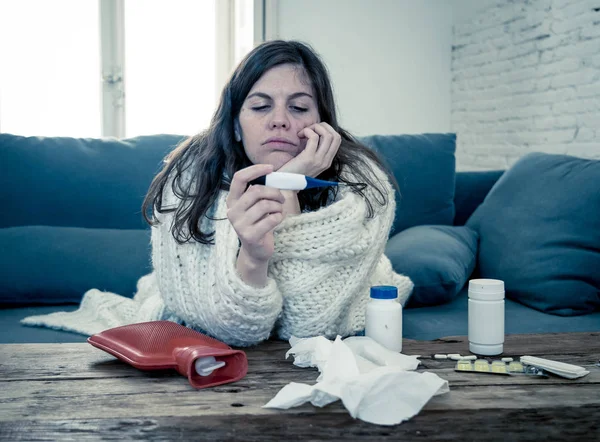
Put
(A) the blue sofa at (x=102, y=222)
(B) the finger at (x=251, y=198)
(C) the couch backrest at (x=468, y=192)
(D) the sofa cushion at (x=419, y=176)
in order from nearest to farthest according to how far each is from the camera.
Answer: (B) the finger at (x=251, y=198) < (A) the blue sofa at (x=102, y=222) < (D) the sofa cushion at (x=419, y=176) < (C) the couch backrest at (x=468, y=192)

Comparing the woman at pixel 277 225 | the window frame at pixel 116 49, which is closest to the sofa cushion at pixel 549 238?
the woman at pixel 277 225

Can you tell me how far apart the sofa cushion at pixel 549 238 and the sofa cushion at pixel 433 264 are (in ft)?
0.39

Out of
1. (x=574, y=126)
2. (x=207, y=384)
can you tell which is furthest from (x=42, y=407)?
(x=574, y=126)

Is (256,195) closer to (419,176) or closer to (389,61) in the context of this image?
(419,176)

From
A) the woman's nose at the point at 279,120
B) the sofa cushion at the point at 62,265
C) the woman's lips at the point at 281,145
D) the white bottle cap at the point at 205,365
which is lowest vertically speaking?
the sofa cushion at the point at 62,265

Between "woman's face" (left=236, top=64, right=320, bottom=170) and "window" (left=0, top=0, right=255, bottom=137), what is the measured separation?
2.98 metres

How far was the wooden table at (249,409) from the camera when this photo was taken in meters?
0.82

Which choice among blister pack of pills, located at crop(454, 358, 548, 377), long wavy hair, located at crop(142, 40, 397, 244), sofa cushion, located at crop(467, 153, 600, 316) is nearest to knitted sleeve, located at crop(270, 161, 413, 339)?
long wavy hair, located at crop(142, 40, 397, 244)

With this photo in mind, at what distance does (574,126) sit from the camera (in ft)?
10.5

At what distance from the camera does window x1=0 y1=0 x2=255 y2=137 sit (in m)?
4.16

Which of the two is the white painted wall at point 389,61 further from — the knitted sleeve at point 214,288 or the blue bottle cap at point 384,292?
the blue bottle cap at point 384,292

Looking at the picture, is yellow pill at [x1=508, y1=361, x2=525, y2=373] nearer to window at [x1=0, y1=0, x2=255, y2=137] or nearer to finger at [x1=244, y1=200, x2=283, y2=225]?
finger at [x1=244, y1=200, x2=283, y2=225]

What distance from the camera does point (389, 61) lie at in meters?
4.58

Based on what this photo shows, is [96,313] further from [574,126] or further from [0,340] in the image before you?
[574,126]
